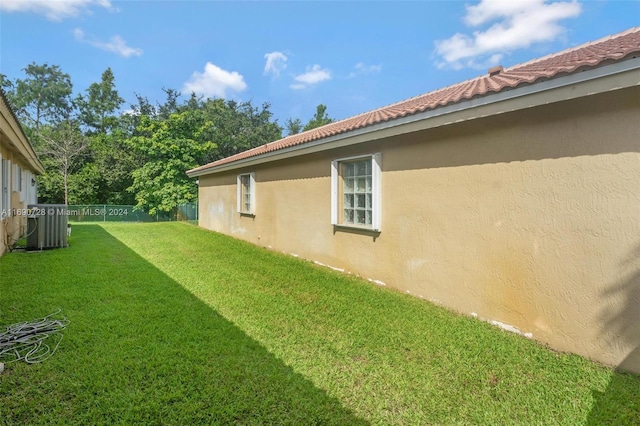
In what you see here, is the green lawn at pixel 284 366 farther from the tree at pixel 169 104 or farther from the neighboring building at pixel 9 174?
the tree at pixel 169 104

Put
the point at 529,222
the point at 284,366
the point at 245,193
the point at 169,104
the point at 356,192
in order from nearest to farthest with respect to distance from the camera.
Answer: the point at 284,366, the point at 529,222, the point at 356,192, the point at 245,193, the point at 169,104

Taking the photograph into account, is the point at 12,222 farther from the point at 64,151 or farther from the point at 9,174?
the point at 64,151

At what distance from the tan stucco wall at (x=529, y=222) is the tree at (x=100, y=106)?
39128mm

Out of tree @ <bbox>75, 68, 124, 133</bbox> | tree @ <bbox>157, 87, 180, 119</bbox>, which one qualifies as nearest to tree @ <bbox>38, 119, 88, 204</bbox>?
tree @ <bbox>157, 87, 180, 119</bbox>

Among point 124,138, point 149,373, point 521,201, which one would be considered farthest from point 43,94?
point 521,201

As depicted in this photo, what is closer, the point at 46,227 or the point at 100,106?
the point at 46,227

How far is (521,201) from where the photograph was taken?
371 cm

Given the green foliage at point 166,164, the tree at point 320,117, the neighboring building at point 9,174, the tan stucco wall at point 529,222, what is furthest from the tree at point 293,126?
the tan stucco wall at point 529,222

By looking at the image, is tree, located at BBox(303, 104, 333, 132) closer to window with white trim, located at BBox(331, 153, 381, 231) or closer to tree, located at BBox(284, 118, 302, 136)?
tree, located at BBox(284, 118, 302, 136)

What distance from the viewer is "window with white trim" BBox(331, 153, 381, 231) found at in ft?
18.4

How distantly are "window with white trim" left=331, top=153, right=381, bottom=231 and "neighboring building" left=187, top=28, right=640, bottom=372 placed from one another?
0.04m

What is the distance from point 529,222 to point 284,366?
3045mm

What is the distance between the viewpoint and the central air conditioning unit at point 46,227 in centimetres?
834

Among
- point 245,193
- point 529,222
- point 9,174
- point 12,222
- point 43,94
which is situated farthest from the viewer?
point 43,94
